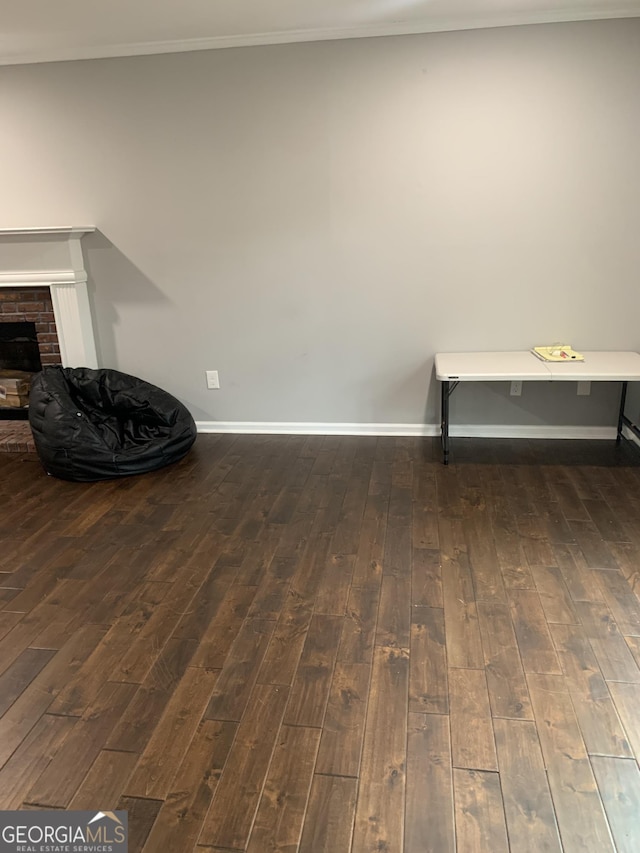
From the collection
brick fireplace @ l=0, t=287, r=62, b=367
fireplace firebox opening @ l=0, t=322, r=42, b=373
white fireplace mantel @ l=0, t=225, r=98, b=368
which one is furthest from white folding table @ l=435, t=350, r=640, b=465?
fireplace firebox opening @ l=0, t=322, r=42, b=373

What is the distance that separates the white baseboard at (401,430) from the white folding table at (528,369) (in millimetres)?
259

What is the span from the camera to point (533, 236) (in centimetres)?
366

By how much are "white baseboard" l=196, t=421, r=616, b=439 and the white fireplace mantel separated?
979 mm

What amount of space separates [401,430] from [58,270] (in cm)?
240

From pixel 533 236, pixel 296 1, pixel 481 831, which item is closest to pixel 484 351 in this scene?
pixel 533 236

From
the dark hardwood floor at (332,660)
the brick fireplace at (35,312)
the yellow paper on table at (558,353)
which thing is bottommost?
the dark hardwood floor at (332,660)

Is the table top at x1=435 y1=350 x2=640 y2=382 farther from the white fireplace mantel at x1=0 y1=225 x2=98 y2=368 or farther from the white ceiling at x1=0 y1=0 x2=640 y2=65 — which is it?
the white fireplace mantel at x1=0 y1=225 x2=98 y2=368

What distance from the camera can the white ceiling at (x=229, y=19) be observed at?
3.06m

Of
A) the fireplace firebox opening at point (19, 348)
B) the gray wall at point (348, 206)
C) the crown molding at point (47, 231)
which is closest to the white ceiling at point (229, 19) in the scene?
the gray wall at point (348, 206)

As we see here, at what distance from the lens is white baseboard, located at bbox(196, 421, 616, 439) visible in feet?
12.9

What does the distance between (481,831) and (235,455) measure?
8.79 ft

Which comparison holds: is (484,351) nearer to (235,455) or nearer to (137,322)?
(235,455)

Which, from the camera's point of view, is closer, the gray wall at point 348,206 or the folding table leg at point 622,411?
the gray wall at point 348,206

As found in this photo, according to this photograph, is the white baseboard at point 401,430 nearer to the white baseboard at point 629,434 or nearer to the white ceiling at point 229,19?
the white baseboard at point 629,434
